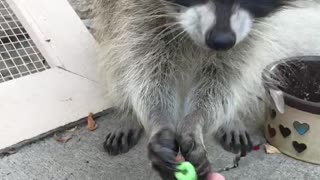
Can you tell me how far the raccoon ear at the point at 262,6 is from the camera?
1928 millimetres

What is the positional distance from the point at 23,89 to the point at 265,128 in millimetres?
931

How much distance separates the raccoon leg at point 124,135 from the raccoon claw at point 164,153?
1.38 ft

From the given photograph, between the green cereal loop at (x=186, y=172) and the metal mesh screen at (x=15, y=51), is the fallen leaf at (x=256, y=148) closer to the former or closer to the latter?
the green cereal loop at (x=186, y=172)

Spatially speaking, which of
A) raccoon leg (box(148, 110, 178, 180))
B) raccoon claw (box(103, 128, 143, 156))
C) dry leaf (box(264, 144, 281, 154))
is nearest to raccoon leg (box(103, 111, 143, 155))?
raccoon claw (box(103, 128, 143, 156))

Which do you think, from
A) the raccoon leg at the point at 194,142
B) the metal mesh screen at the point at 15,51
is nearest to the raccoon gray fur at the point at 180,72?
the raccoon leg at the point at 194,142

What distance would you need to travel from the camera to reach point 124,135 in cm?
250

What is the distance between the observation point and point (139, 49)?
2.36 m

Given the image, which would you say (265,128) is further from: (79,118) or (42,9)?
(42,9)

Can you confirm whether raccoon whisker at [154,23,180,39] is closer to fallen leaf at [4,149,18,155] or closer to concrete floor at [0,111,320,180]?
concrete floor at [0,111,320,180]

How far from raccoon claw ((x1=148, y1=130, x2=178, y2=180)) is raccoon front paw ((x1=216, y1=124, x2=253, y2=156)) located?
0.50 metres

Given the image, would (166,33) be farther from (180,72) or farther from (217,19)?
(217,19)

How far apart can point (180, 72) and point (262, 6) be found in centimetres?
44

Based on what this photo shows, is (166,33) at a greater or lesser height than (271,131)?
greater

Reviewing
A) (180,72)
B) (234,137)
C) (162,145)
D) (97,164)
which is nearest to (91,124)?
(97,164)
